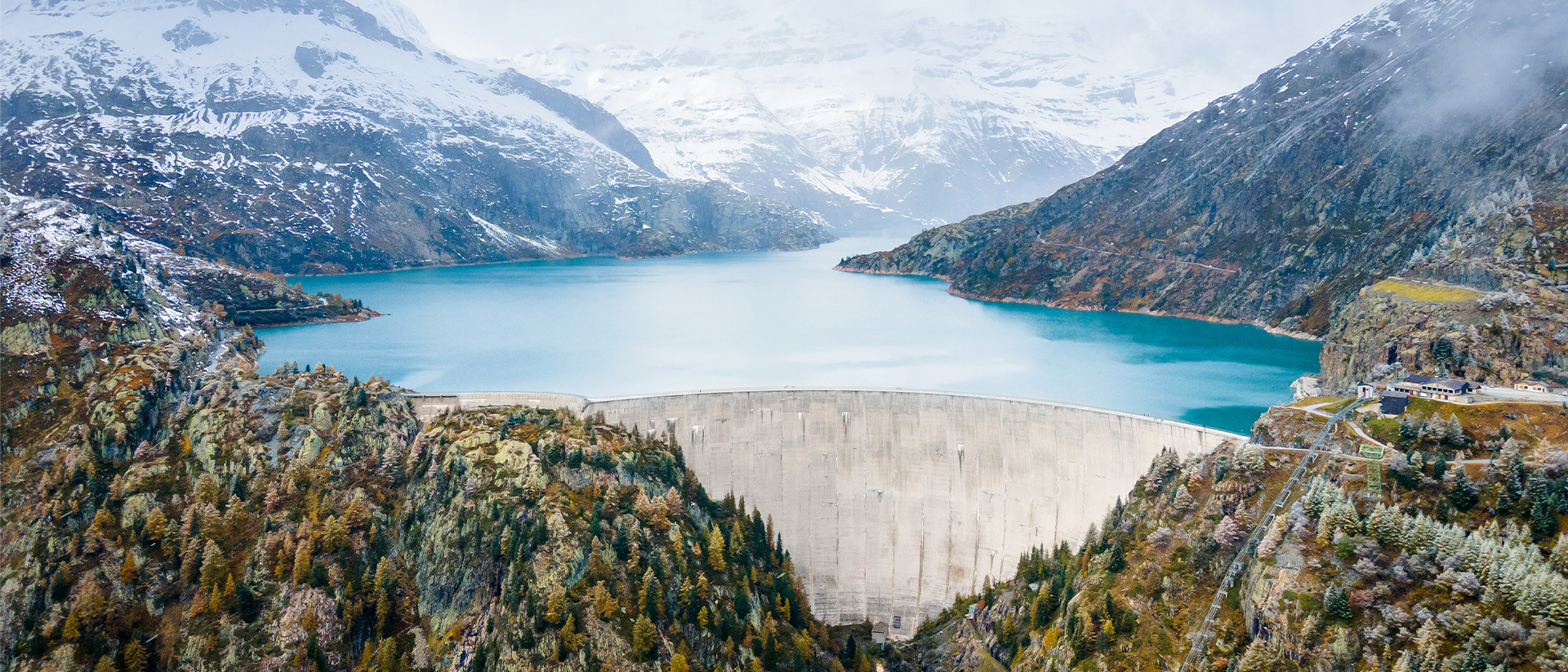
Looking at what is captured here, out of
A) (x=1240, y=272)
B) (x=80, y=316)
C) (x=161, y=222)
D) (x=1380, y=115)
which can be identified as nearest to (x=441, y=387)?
(x=80, y=316)

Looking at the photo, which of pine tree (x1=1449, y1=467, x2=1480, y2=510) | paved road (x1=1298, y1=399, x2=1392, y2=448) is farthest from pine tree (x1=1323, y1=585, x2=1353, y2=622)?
paved road (x1=1298, y1=399, x2=1392, y2=448)

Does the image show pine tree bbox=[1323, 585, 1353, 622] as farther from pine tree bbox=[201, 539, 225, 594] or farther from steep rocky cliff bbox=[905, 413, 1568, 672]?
pine tree bbox=[201, 539, 225, 594]

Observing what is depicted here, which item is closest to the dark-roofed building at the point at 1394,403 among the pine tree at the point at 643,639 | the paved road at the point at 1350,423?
the paved road at the point at 1350,423

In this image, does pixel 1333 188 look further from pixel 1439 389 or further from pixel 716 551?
pixel 716 551

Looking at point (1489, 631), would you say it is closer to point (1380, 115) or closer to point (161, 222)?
point (1380, 115)

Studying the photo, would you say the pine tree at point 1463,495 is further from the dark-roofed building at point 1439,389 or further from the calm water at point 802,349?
the calm water at point 802,349

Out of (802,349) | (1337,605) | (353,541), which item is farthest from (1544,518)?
(802,349)
